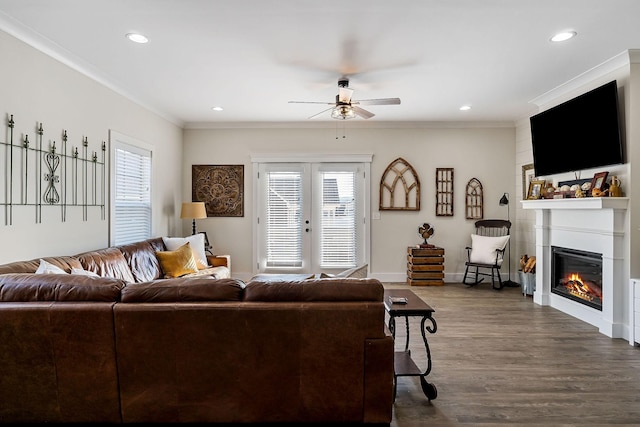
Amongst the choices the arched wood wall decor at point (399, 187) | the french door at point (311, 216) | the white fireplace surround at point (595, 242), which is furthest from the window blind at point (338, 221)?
the white fireplace surround at point (595, 242)

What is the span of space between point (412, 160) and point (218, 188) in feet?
11.2

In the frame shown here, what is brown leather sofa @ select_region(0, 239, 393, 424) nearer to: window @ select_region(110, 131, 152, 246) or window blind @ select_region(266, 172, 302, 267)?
window @ select_region(110, 131, 152, 246)

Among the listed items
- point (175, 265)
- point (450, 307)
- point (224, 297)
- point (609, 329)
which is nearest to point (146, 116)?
point (175, 265)

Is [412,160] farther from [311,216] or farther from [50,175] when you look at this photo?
[50,175]

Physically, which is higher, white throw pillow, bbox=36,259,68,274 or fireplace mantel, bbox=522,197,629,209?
fireplace mantel, bbox=522,197,629,209

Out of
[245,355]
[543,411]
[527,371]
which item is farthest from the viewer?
[527,371]

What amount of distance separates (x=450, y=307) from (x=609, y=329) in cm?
164

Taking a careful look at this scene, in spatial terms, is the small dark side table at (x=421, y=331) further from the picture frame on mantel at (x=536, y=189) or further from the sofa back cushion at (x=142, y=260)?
the picture frame on mantel at (x=536, y=189)

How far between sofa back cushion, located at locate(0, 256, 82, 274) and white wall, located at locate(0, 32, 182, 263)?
0.22 meters

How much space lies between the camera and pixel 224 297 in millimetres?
2086

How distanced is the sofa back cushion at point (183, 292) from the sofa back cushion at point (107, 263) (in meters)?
1.34

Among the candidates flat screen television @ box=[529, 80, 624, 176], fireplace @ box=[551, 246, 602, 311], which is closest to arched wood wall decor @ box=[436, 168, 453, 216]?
flat screen television @ box=[529, 80, 624, 176]

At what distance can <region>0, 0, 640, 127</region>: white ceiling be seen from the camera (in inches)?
107

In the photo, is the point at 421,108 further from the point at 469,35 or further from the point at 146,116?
the point at 146,116
